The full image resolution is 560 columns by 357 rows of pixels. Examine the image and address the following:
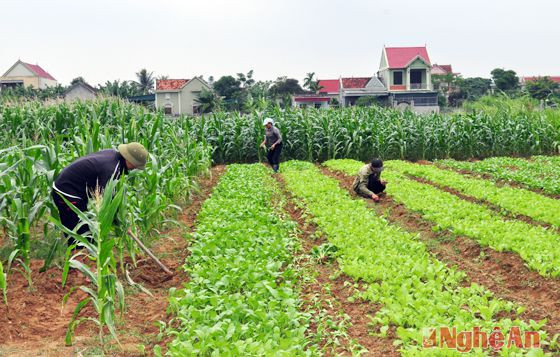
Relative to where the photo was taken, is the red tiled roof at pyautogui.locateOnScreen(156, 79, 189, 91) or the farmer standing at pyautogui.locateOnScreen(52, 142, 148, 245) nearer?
the farmer standing at pyautogui.locateOnScreen(52, 142, 148, 245)

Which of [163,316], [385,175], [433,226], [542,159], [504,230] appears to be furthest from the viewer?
[542,159]

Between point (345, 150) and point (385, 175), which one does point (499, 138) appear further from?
point (385, 175)

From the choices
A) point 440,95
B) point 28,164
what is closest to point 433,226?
point 28,164

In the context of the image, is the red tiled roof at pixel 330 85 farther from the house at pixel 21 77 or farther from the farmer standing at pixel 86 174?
the farmer standing at pixel 86 174

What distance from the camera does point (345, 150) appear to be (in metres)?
20.0

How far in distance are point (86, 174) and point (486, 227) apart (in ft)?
18.2

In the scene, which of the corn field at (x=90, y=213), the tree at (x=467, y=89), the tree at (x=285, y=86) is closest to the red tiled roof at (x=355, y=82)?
the tree at (x=285, y=86)

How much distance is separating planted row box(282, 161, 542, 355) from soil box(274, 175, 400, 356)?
11 cm

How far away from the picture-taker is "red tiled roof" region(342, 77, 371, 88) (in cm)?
6128

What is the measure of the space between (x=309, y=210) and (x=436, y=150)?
39.4ft

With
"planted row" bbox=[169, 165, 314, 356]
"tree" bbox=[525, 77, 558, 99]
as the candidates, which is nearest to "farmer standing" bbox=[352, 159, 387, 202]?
"planted row" bbox=[169, 165, 314, 356]

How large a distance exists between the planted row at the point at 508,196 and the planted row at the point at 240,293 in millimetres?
4021

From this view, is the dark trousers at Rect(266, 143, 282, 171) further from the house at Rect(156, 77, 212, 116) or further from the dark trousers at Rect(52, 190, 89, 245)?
the house at Rect(156, 77, 212, 116)

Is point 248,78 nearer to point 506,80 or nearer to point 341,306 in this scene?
point 506,80
